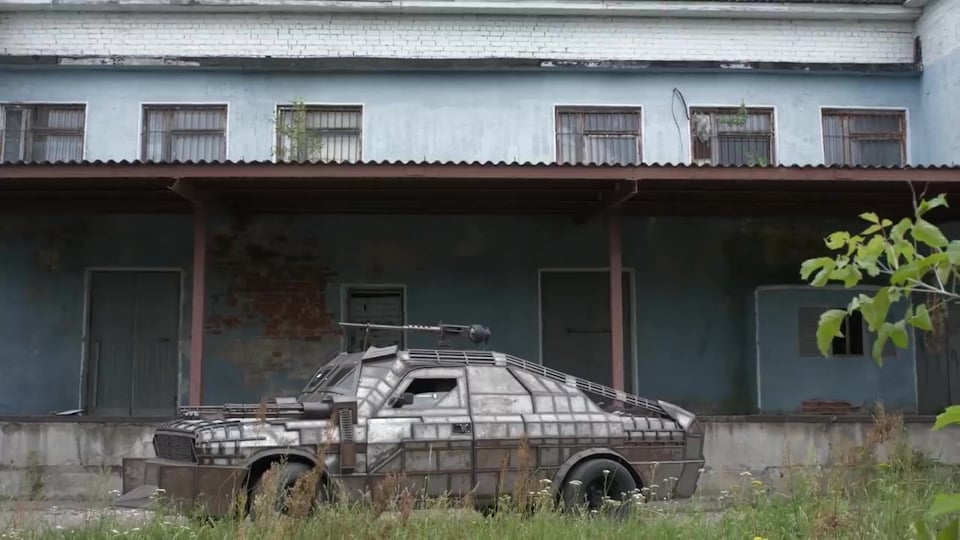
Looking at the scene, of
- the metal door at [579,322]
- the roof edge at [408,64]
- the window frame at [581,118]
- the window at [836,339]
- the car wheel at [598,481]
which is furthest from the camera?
the window frame at [581,118]

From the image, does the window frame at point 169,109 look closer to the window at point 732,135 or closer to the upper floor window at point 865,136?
the window at point 732,135

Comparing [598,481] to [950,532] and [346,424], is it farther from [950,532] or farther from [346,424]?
[950,532]

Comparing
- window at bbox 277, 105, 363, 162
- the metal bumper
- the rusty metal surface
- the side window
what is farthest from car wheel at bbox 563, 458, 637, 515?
window at bbox 277, 105, 363, 162

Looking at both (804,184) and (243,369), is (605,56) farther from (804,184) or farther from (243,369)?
(243,369)

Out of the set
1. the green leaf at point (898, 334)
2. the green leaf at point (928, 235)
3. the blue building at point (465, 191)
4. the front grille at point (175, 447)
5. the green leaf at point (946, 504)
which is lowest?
the front grille at point (175, 447)

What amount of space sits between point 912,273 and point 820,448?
28.5ft

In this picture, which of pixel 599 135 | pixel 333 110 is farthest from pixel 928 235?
pixel 333 110

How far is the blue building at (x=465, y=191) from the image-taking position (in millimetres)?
12688

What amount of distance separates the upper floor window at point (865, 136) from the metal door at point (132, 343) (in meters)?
10.6

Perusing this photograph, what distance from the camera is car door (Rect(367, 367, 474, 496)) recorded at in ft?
25.8

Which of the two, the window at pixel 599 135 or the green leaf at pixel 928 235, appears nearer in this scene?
the green leaf at pixel 928 235

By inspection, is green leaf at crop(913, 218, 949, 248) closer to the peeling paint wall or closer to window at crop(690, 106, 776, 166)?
the peeling paint wall

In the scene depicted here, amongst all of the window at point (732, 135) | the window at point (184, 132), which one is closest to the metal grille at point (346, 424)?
the window at point (184, 132)

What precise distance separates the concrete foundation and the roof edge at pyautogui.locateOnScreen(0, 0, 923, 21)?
7399 millimetres
